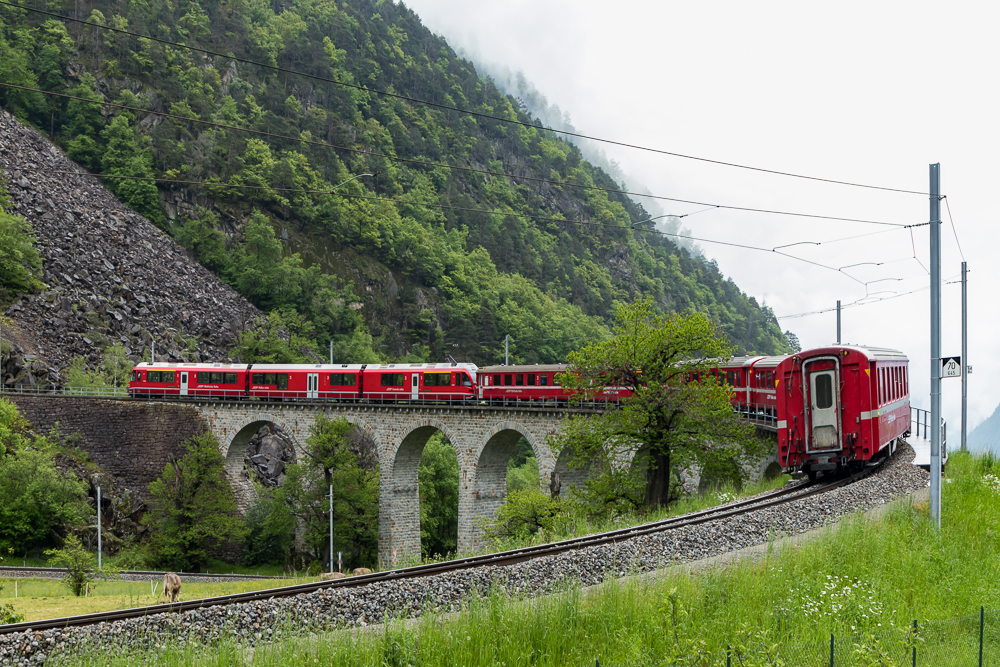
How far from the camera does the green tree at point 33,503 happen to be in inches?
1362

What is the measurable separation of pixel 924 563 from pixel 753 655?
4.19m

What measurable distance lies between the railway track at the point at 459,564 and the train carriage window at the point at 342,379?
28.2 metres

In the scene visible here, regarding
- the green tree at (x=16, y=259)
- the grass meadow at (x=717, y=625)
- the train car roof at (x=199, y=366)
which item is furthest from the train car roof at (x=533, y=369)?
the green tree at (x=16, y=259)

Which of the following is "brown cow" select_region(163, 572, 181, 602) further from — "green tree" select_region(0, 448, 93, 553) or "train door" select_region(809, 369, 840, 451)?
"green tree" select_region(0, 448, 93, 553)

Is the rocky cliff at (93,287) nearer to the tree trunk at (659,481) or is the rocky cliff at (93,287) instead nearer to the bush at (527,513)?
the bush at (527,513)

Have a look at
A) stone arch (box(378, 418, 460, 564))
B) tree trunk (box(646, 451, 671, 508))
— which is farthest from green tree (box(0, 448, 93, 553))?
tree trunk (box(646, 451, 671, 508))

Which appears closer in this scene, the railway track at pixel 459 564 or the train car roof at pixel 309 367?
the railway track at pixel 459 564

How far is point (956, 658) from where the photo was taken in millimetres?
7039

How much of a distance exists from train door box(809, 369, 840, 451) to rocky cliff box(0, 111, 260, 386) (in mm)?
47279

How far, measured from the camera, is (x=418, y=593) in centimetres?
1007

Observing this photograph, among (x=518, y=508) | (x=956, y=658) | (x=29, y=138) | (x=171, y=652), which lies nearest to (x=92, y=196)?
(x=29, y=138)

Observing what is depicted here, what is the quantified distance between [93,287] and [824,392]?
56062mm

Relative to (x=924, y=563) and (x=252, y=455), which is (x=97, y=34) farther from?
(x=924, y=563)

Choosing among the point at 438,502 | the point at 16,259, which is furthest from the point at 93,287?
the point at 438,502
